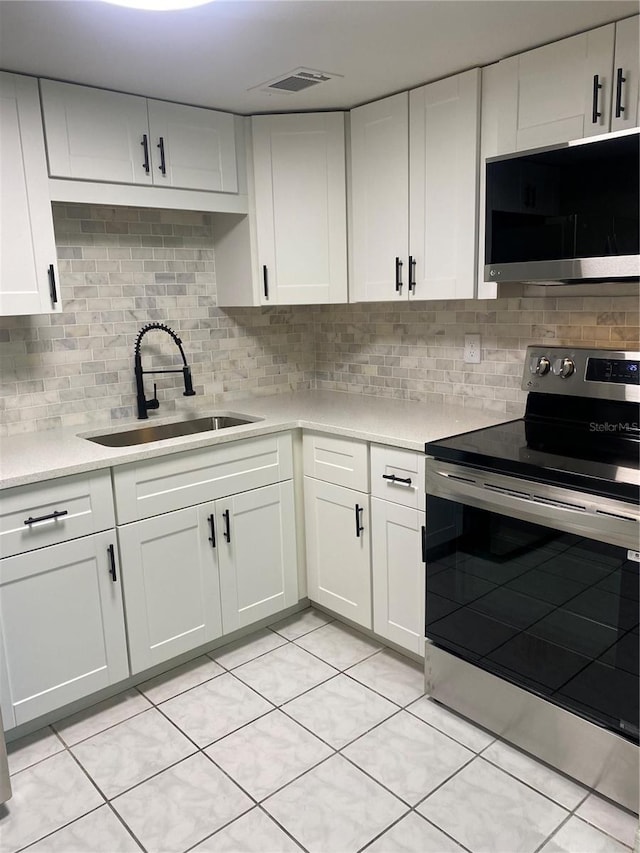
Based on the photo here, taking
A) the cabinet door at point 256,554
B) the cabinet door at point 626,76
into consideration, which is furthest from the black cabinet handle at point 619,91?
the cabinet door at point 256,554

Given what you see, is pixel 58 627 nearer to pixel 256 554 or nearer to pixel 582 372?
pixel 256 554

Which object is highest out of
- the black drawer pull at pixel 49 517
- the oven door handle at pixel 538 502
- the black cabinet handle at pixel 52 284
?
the black cabinet handle at pixel 52 284

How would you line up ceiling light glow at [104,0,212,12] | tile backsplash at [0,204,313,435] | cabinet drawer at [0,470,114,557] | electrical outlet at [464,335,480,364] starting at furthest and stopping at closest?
electrical outlet at [464,335,480,364], tile backsplash at [0,204,313,435], cabinet drawer at [0,470,114,557], ceiling light glow at [104,0,212,12]

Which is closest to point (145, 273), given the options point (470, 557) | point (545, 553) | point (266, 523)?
point (266, 523)

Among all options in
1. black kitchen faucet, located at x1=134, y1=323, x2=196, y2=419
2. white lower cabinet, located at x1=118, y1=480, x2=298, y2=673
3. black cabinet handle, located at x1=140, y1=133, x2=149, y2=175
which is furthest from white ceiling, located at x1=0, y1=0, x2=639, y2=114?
white lower cabinet, located at x1=118, y1=480, x2=298, y2=673

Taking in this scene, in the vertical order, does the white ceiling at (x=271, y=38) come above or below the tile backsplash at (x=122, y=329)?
above

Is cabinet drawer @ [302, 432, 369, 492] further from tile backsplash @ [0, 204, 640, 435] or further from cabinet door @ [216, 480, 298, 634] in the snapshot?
tile backsplash @ [0, 204, 640, 435]

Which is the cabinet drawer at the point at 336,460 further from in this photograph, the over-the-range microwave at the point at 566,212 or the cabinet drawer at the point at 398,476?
the over-the-range microwave at the point at 566,212

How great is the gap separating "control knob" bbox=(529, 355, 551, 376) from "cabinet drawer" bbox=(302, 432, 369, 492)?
67cm

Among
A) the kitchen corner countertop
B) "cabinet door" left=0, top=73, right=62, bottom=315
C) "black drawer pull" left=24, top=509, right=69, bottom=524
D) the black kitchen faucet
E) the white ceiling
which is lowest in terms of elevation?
"black drawer pull" left=24, top=509, right=69, bottom=524

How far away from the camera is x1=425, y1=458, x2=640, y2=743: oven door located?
1.68 m

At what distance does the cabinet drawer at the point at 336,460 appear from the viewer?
2.48 meters

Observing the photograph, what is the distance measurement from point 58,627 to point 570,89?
2.38 meters

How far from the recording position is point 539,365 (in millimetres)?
2328
